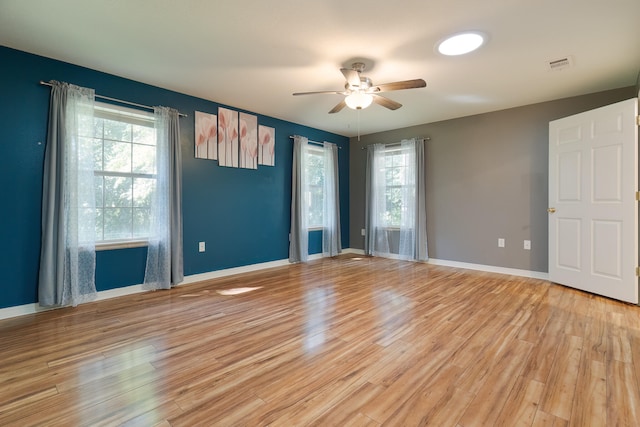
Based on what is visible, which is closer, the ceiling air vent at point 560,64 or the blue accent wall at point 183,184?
the blue accent wall at point 183,184

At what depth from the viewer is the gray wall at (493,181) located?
403 cm

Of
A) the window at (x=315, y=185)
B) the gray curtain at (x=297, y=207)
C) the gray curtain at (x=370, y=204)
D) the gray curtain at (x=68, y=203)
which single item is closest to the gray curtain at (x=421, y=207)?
the gray curtain at (x=370, y=204)

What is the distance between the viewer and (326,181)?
219 inches

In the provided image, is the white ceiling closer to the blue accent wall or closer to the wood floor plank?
the blue accent wall

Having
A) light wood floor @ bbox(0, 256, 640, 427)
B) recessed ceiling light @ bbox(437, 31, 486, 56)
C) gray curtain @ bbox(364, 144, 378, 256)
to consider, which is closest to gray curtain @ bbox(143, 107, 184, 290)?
light wood floor @ bbox(0, 256, 640, 427)

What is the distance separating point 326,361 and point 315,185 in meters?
3.88

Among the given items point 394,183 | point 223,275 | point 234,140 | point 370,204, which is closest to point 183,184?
point 234,140

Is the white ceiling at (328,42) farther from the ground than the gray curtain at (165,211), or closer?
farther from the ground

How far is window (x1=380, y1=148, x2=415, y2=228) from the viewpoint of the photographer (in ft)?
17.4

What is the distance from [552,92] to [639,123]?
965 millimetres

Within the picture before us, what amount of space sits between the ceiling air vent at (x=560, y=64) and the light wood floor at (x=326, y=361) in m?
2.33

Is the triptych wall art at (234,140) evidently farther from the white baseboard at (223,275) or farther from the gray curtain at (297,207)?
the white baseboard at (223,275)

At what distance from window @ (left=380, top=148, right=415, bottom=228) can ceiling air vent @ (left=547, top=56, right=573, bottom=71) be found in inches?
95.5

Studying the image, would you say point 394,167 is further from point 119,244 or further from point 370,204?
point 119,244
